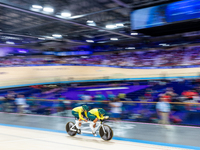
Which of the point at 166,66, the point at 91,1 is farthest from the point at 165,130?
the point at 166,66

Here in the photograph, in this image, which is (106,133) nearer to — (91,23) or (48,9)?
(48,9)

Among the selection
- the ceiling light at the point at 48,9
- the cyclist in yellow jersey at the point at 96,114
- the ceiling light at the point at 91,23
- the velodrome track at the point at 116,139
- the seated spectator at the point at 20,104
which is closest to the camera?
the velodrome track at the point at 116,139

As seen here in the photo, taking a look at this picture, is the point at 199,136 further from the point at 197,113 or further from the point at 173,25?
the point at 173,25

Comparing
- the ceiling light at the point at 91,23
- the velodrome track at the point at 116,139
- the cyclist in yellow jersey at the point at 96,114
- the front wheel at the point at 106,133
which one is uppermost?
the ceiling light at the point at 91,23

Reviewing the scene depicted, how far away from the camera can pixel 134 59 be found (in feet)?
74.9

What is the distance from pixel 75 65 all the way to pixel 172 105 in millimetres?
19606

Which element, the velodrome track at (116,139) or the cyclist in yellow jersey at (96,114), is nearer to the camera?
the velodrome track at (116,139)

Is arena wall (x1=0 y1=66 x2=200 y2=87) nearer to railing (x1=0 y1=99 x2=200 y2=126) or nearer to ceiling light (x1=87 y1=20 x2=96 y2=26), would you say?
ceiling light (x1=87 y1=20 x2=96 y2=26)

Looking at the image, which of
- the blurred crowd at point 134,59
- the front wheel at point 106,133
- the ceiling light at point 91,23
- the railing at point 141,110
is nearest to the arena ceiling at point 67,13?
the ceiling light at point 91,23

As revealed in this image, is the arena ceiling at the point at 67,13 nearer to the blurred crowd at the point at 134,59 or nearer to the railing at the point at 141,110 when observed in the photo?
the railing at the point at 141,110

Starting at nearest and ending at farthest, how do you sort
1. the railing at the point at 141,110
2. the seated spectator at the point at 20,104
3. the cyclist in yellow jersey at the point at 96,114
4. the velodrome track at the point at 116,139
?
the velodrome track at the point at 116,139
the cyclist in yellow jersey at the point at 96,114
the railing at the point at 141,110
the seated spectator at the point at 20,104

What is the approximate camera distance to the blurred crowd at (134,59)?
18927 millimetres

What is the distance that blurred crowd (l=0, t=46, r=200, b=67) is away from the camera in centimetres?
1893

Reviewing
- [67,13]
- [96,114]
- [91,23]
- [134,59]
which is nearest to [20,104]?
[96,114]
